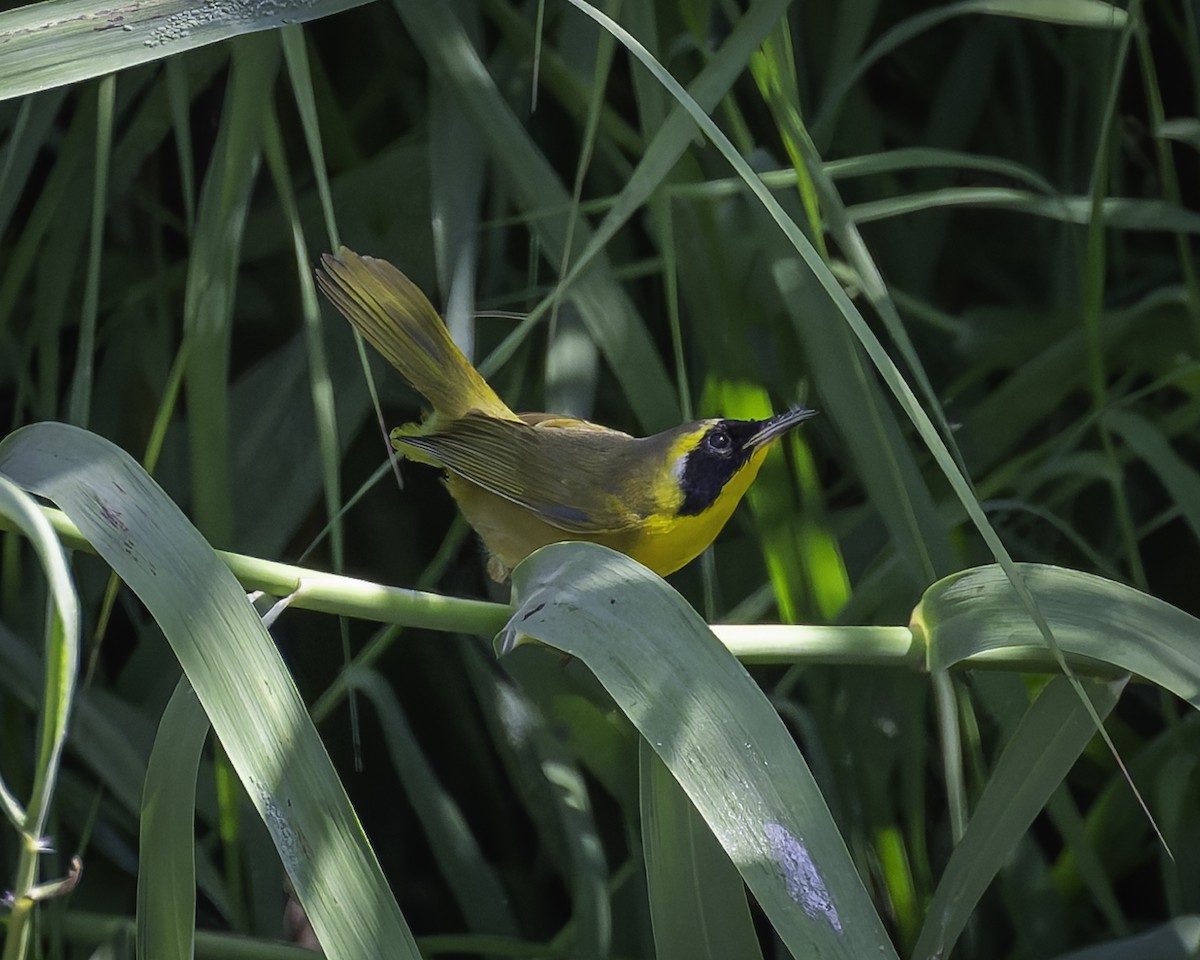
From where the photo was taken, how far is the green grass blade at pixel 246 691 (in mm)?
710

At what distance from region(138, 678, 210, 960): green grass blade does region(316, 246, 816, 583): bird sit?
0.57 meters

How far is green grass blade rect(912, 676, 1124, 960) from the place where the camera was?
88 centimetres

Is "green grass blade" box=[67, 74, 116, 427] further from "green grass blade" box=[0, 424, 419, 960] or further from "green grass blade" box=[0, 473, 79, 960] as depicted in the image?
"green grass blade" box=[0, 473, 79, 960]

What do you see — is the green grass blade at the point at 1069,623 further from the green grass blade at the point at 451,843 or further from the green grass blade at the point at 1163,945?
the green grass blade at the point at 451,843

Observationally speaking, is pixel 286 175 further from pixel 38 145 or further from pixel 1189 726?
pixel 1189 726

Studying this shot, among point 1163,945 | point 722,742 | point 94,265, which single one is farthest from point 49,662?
point 1163,945

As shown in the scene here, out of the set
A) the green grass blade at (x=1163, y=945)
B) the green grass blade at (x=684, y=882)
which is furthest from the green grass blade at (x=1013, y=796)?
the green grass blade at (x=1163, y=945)

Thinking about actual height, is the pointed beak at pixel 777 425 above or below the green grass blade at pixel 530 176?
below

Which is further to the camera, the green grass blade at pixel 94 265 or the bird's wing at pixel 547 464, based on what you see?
the bird's wing at pixel 547 464

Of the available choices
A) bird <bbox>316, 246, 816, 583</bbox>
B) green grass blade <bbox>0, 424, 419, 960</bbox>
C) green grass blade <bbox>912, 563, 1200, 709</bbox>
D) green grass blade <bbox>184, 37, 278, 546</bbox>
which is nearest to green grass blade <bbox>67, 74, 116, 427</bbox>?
green grass blade <bbox>184, 37, 278, 546</bbox>

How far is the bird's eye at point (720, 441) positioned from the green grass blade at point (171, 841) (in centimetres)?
→ 67

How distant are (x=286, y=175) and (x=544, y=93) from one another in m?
0.45

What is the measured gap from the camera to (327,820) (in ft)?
2.40

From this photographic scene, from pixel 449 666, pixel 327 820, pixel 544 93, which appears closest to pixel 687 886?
pixel 327 820
